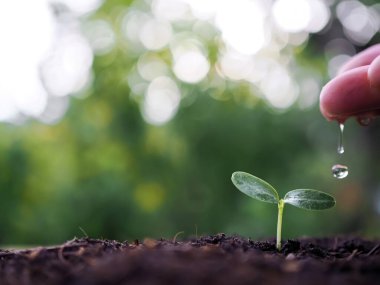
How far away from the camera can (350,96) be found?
3.22 ft

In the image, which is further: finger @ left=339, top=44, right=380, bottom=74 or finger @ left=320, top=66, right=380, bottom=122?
finger @ left=339, top=44, right=380, bottom=74

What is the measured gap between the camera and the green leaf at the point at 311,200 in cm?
82

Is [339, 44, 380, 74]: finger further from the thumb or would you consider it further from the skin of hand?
the thumb

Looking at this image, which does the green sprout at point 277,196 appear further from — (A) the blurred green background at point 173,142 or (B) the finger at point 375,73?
(A) the blurred green background at point 173,142

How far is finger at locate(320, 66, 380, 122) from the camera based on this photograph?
96 centimetres

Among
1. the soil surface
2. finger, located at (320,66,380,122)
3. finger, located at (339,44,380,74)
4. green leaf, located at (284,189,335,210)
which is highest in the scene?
finger, located at (339,44,380,74)

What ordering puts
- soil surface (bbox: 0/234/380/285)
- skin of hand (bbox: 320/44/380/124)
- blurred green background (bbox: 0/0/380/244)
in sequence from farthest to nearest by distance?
blurred green background (bbox: 0/0/380/244), skin of hand (bbox: 320/44/380/124), soil surface (bbox: 0/234/380/285)

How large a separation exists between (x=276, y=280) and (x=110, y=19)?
229 inches

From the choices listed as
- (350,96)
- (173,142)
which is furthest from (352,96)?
(173,142)

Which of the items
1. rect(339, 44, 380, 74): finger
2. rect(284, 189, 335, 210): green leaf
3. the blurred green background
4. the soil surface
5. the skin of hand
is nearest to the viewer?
the soil surface

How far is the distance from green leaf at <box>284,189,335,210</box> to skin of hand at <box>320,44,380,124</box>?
25 centimetres

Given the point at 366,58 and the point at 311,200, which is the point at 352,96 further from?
the point at 311,200

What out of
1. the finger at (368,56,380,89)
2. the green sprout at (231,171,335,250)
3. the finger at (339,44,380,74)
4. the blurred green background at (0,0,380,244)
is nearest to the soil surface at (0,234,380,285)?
the green sprout at (231,171,335,250)

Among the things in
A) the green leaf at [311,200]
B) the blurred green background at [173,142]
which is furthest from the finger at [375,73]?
the blurred green background at [173,142]
